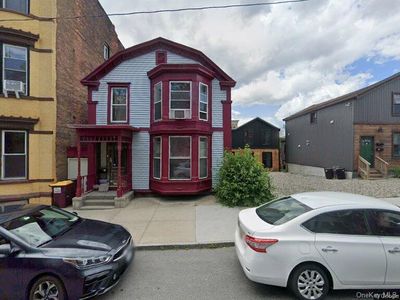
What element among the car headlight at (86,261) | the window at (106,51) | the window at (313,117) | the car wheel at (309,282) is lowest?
the car wheel at (309,282)

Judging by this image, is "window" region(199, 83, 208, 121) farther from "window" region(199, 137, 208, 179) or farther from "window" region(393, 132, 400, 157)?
"window" region(393, 132, 400, 157)

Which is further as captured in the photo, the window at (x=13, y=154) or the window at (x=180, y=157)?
the window at (x=180, y=157)

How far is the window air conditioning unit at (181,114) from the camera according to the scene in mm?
11000

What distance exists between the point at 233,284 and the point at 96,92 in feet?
35.1

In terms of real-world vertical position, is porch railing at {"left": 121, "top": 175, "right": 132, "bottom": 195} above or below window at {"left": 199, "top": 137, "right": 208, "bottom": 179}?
below

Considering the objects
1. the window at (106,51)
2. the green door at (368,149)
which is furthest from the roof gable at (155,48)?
the green door at (368,149)

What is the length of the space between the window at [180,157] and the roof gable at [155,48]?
3435mm

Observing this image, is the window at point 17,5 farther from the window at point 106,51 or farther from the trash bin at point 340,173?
the trash bin at point 340,173

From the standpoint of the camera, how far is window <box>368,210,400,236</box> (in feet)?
12.6

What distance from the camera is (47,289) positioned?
11.9 ft

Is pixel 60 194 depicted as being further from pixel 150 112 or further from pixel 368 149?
pixel 368 149

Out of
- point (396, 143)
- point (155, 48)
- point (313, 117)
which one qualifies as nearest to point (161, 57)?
point (155, 48)

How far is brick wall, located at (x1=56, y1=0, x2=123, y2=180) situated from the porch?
1.03 m

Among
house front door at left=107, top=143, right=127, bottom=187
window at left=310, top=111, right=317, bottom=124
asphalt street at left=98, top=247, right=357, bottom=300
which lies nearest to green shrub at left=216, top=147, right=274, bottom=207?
asphalt street at left=98, top=247, right=357, bottom=300
